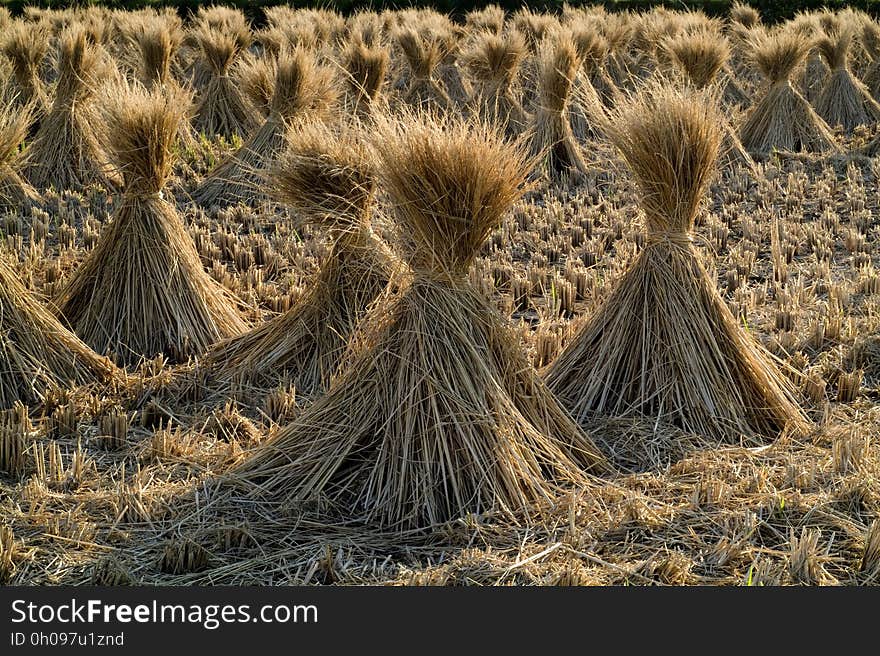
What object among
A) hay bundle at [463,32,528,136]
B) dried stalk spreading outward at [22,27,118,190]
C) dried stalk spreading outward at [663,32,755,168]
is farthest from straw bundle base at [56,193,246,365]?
dried stalk spreading outward at [663,32,755,168]

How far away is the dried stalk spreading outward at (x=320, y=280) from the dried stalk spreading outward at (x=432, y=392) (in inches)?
30.4

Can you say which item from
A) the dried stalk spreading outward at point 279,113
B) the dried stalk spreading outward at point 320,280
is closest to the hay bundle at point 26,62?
the dried stalk spreading outward at point 279,113

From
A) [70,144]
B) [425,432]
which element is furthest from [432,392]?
[70,144]

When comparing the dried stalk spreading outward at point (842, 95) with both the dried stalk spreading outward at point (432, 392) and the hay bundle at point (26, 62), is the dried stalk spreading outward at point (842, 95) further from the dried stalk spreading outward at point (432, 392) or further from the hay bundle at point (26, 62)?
the dried stalk spreading outward at point (432, 392)

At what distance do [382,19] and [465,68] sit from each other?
11.8ft

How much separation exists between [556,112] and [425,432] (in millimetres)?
5587

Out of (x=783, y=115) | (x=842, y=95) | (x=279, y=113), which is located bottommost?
A: (x=279, y=113)

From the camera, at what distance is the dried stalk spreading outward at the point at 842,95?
35.4ft

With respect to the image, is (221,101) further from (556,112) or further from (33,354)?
(33,354)

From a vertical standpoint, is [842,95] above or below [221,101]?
Result: above

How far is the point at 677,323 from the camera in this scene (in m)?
3.94

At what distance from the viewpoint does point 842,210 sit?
7.65m

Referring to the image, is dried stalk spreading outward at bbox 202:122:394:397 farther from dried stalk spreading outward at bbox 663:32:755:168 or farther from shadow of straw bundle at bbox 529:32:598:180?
dried stalk spreading outward at bbox 663:32:755:168

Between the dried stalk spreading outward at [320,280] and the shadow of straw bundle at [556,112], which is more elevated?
the shadow of straw bundle at [556,112]
